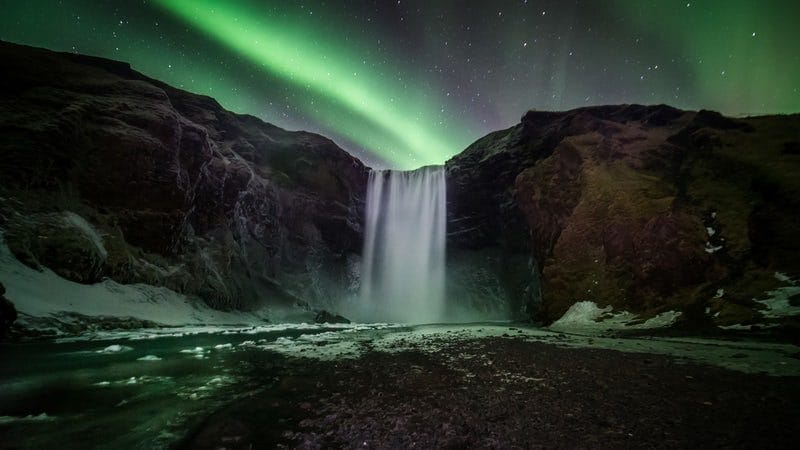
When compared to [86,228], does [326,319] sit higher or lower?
lower

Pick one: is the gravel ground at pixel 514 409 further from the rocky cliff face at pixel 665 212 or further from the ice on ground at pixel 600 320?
the rocky cliff face at pixel 665 212

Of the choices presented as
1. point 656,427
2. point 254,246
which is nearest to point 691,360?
point 656,427

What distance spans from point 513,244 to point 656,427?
5111 cm

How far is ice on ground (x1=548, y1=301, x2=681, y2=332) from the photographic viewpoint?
62.8 feet

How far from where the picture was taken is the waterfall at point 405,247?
192 feet

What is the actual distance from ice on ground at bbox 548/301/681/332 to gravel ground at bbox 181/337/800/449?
12186mm

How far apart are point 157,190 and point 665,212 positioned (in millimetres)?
44763

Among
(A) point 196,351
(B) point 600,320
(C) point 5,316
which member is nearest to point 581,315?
(B) point 600,320

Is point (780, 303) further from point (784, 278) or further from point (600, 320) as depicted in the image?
point (600, 320)

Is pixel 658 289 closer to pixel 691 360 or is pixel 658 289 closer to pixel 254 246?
pixel 691 360

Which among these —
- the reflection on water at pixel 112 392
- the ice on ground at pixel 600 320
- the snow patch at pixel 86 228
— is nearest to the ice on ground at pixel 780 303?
the ice on ground at pixel 600 320

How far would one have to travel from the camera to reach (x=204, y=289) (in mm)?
36562

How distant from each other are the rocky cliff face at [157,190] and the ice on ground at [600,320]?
34.1 meters

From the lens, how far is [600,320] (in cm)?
2247
